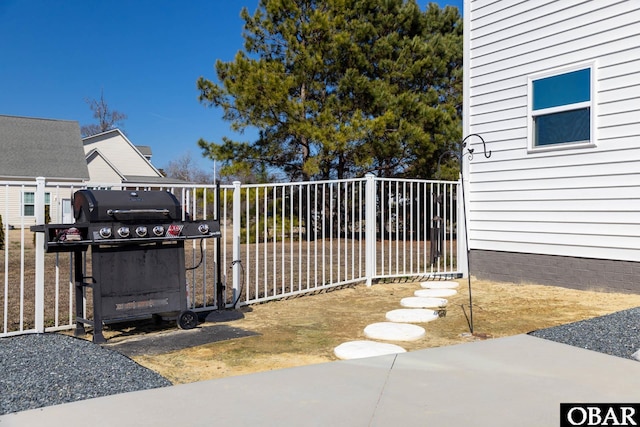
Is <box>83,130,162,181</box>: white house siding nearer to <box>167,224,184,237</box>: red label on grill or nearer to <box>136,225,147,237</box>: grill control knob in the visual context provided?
<box>167,224,184,237</box>: red label on grill

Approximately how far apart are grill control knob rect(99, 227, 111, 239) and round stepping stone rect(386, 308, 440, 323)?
274 cm

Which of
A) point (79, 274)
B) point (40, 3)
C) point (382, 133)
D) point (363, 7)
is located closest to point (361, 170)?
point (382, 133)

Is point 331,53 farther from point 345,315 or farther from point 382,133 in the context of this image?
point 345,315

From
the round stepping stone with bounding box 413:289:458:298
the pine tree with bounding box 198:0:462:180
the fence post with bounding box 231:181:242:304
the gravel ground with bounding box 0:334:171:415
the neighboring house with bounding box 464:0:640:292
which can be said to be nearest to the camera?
the gravel ground with bounding box 0:334:171:415

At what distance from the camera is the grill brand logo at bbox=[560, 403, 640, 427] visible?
255 cm

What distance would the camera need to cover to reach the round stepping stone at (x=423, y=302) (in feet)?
19.3

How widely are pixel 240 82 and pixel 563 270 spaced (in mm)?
10765

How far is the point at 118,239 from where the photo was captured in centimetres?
421

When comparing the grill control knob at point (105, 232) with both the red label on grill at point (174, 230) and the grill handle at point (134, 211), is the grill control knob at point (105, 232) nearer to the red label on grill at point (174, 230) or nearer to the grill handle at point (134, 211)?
the grill handle at point (134, 211)

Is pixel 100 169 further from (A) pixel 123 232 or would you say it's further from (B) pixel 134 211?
(A) pixel 123 232

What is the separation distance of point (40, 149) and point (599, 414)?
85.0ft

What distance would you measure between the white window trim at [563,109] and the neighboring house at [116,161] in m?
22.0

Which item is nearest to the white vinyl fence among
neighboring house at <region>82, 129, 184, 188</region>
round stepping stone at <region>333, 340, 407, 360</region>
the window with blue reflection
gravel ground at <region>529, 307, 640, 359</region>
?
the window with blue reflection

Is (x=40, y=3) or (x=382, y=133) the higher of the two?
(x=40, y=3)
